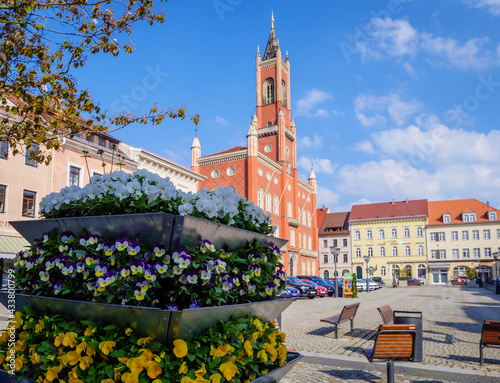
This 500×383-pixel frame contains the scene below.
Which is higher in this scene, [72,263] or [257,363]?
[72,263]

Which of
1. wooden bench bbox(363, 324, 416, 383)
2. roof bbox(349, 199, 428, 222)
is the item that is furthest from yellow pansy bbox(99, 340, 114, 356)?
roof bbox(349, 199, 428, 222)

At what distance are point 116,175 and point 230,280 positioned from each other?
1.17 metres

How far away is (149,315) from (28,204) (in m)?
22.9

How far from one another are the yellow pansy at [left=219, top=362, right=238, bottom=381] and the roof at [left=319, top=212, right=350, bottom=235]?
7037cm

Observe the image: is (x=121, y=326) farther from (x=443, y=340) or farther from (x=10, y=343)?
(x=443, y=340)

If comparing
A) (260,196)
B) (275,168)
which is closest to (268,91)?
(275,168)

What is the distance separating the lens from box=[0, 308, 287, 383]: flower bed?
2342 millimetres

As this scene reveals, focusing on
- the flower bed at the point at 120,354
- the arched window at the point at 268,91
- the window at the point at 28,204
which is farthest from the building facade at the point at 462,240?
the flower bed at the point at 120,354

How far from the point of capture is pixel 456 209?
6744cm

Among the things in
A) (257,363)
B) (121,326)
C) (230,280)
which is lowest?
(257,363)

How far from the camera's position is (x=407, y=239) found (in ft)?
221

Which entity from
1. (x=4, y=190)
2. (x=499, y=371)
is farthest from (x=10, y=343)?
(x=4, y=190)

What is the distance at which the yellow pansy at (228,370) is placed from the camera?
244 cm

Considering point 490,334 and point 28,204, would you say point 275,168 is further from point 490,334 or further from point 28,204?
point 490,334
